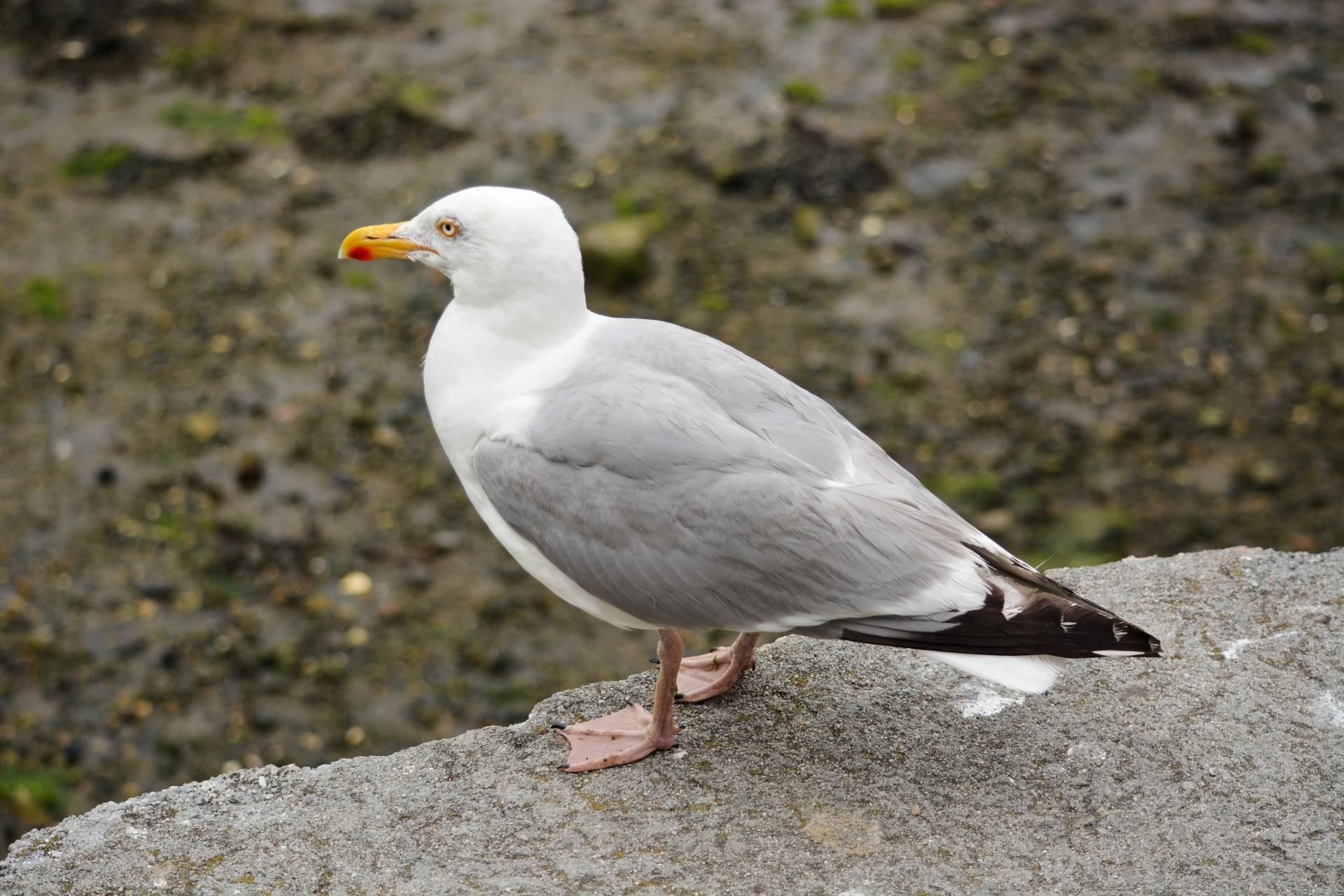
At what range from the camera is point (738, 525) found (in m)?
2.64

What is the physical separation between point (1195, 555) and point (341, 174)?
4486 mm

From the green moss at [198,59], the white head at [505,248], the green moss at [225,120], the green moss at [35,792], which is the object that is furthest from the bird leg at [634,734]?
the green moss at [198,59]

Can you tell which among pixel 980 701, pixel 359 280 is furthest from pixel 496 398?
pixel 359 280

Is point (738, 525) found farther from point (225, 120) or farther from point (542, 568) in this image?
point (225, 120)

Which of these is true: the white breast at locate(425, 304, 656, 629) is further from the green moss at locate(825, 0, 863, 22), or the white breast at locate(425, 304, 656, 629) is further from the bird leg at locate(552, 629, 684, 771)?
the green moss at locate(825, 0, 863, 22)

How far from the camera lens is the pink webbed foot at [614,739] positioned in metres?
2.95

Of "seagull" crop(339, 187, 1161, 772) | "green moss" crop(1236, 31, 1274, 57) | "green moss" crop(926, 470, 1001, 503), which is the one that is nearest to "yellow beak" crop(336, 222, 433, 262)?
"seagull" crop(339, 187, 1161, 772)

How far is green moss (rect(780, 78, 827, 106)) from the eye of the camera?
21.7 ft

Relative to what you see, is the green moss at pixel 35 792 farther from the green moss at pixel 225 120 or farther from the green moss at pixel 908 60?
the green moss at pixel 908 60

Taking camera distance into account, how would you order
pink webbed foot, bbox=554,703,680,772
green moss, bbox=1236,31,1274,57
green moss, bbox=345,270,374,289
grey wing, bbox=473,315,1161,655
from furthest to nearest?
1. green moss, bbox=1236,31,1274,57
2. green moss, bbox=345,270,374,289
3. pink webbed foot, bbox=554,703,680,772
4. grey wing, bbox=473,315,1161,655

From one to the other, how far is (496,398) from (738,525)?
0.64 meters

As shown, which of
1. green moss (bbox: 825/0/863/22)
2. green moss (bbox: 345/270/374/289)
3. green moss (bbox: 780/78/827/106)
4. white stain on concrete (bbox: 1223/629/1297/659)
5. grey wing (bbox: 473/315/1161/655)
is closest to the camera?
grey wing (bbox: 473/315/1161/655)

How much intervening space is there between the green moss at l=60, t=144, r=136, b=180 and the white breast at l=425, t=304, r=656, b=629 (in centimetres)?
432

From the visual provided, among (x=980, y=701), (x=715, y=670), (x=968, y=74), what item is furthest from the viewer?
(x=968, y=74)
